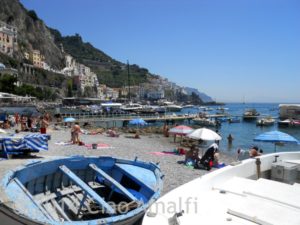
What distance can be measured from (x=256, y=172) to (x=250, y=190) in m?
1.96

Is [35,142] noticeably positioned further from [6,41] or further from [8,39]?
[8,39]

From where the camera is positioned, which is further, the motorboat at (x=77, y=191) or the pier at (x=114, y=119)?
the pier at (x=114, y=119)

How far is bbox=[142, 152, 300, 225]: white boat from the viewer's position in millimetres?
4246

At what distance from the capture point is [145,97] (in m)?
198

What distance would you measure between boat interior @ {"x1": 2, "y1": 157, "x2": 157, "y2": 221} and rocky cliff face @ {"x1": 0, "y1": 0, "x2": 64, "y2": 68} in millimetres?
121738

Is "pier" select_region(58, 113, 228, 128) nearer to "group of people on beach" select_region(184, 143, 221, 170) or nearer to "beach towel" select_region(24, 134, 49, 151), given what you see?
"beach towel" select_region(24, 134, 49, 151)

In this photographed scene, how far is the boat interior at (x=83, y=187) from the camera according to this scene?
22.6 feet

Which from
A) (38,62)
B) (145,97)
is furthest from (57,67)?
(145,97)

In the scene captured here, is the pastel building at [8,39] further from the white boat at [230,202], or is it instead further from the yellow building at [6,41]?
the white boat at [230,202]

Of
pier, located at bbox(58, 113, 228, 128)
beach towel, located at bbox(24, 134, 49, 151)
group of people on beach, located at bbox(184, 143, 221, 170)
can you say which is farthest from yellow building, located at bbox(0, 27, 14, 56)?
group of people on beach, located at bbox(184, 143, 221, 170)

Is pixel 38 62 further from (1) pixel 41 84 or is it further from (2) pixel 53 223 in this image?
(2) pixel 53 223

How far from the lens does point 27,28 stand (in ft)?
426

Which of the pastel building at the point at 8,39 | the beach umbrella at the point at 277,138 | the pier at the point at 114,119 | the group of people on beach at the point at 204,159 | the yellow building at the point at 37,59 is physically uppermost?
the pastel building at the point at 8,39

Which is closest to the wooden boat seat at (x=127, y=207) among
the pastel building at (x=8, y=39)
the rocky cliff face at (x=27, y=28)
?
the pastel building at (x=8, y=39)
